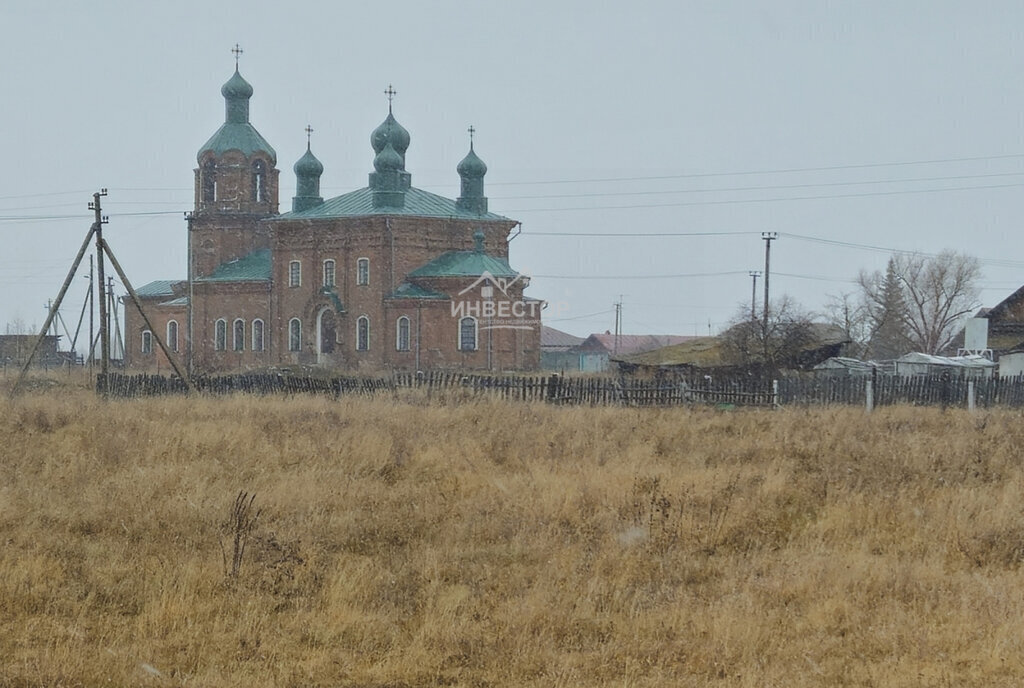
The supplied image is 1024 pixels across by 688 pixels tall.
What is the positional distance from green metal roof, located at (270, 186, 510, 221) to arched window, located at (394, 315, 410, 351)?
166 inches

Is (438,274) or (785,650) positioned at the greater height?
(438,274)

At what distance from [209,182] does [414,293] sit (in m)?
12.0

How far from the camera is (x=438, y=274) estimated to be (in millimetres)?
43094

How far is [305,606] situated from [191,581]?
0.83 meters

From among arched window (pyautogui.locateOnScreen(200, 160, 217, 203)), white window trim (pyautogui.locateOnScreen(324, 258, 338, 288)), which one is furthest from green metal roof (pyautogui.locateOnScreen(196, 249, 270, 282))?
white window trim (pyautogui.locateOnScreen(324, 258, 338, 288))

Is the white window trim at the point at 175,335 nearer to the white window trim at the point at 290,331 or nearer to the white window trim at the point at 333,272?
the white window trim at the point at 290,331

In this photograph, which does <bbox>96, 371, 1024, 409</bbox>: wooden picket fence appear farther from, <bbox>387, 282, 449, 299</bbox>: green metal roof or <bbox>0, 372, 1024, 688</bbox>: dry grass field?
<bbox>387, 282, 449, 299</bbox>: green metal roof

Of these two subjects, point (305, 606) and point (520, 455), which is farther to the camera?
point (520, 455)

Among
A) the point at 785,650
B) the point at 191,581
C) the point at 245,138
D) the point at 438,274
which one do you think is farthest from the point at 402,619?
the point at 245,138

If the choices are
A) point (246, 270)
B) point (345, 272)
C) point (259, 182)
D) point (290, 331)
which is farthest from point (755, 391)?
point (259, 182)

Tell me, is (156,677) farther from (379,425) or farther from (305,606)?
(379,425)

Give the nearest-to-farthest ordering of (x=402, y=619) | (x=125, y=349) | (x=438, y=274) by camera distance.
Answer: (x=402, y=619), (x=438, y=274), (x=125, y=349)

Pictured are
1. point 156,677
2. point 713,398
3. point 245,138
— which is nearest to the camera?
point 156,677

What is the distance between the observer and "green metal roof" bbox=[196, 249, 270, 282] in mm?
47188
